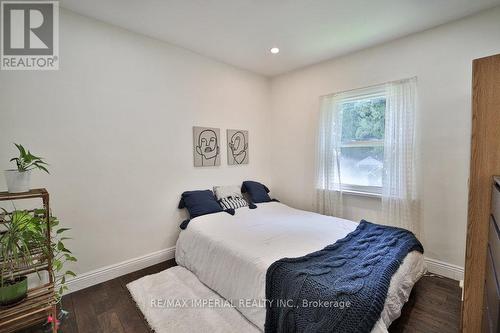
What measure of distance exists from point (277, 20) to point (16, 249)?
265 centimetres

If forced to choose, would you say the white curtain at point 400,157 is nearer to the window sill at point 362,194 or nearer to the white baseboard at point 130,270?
the window sill at point 362,194

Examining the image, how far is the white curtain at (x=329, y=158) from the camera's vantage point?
10.1ft

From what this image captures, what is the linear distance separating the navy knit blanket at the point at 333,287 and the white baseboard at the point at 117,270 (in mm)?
1637

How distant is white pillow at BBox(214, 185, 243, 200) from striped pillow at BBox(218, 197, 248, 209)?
5 cm

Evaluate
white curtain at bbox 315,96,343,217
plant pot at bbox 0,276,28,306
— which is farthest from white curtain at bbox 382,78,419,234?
plant pot at bbox 0,276,28,306

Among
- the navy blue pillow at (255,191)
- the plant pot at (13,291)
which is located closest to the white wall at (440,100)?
the navy blue pillow at (255,191)

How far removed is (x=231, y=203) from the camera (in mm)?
3084

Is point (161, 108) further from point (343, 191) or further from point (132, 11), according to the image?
point (343, 191)

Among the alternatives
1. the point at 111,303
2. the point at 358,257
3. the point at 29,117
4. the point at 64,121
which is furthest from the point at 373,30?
the point at 111,303

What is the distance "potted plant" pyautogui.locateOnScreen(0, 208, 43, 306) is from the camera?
134cm

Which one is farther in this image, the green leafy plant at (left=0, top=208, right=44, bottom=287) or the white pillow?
the white pillow

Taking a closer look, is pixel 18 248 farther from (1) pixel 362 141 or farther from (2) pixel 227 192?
(1) pixel 362 141

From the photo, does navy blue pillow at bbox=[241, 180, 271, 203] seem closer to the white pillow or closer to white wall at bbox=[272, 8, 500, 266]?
the white pillow

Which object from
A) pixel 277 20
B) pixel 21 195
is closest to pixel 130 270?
pixel 21 195
